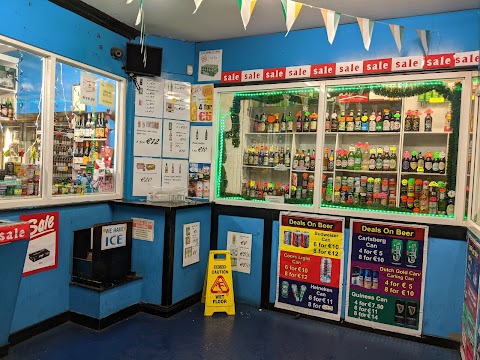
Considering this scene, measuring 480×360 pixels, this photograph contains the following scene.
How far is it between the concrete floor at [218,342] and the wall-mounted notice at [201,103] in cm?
232

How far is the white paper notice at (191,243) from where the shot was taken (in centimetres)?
400

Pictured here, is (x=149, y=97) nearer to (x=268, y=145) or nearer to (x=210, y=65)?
(x=210, y=65)

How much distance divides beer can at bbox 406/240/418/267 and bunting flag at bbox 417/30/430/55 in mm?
1796

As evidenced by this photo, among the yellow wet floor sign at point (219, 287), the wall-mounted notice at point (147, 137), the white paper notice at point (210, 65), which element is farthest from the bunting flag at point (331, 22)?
the yellow wet floor sign at point (219, 287)

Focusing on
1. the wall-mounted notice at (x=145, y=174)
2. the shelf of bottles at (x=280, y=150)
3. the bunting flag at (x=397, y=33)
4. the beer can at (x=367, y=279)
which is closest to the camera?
the bunting flag at (x=397, y=33)

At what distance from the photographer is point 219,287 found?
3.94m

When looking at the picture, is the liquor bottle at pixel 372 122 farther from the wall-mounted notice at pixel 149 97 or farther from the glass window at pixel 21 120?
the glass window at pixel 21 120

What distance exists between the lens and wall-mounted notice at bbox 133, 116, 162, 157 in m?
4.23

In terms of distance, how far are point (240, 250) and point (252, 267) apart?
9.3 inches

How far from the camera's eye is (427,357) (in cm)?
316

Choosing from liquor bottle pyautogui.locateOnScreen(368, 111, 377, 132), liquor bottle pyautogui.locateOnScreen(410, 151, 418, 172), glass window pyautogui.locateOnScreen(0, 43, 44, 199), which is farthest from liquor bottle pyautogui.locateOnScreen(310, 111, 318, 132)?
glass window pyautogui.locateOnScreen(0, 43, 44, 199)

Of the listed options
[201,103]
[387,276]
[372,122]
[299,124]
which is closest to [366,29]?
[372,122]

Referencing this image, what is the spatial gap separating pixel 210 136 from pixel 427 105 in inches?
95.3

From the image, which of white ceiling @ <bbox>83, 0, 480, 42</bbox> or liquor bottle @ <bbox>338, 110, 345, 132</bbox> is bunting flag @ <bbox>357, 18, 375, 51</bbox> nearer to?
white ceiling @ <bbox>83, 0, 480, 42</bbox>
